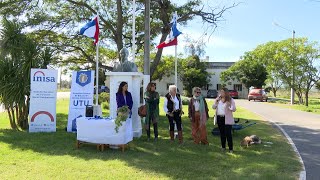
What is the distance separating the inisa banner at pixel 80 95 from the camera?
39.5 feet

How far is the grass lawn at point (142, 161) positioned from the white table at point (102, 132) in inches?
9.7

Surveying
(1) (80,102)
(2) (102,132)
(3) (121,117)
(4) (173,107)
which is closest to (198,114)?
(4) (173,107)

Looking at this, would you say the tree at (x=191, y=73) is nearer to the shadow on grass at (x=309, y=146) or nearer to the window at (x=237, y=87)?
the window at (x=237, y=87)

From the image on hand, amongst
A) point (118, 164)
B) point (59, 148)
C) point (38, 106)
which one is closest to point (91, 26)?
point (38, 106)

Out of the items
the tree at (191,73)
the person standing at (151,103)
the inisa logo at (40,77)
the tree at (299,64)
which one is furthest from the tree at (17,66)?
the tree at (191,73)

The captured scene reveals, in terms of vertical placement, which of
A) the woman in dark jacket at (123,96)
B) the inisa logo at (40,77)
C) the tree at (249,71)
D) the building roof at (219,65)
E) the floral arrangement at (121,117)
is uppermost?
the building roof at (219,65)

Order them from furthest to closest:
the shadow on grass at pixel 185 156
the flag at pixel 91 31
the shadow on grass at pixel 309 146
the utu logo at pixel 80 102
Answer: the utu logo at pixel 80 102 < the flag at pixel 91 31 < the shadow on grass at pixel 309 146 < the shadow on grass at pixel 185 156

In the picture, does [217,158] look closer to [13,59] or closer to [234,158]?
[234,158]

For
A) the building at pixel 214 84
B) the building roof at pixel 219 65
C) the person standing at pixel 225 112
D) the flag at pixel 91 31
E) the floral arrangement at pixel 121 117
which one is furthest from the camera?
the building roof at pixel 219 65

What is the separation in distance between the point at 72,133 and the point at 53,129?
85 cm

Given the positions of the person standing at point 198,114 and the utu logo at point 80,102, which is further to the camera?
the utu logo at point 80,102

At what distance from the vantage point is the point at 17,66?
41.0 ft

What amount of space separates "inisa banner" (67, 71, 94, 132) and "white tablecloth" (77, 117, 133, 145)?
3.14 meters

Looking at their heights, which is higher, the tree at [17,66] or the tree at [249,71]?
the tree at [249,71]
